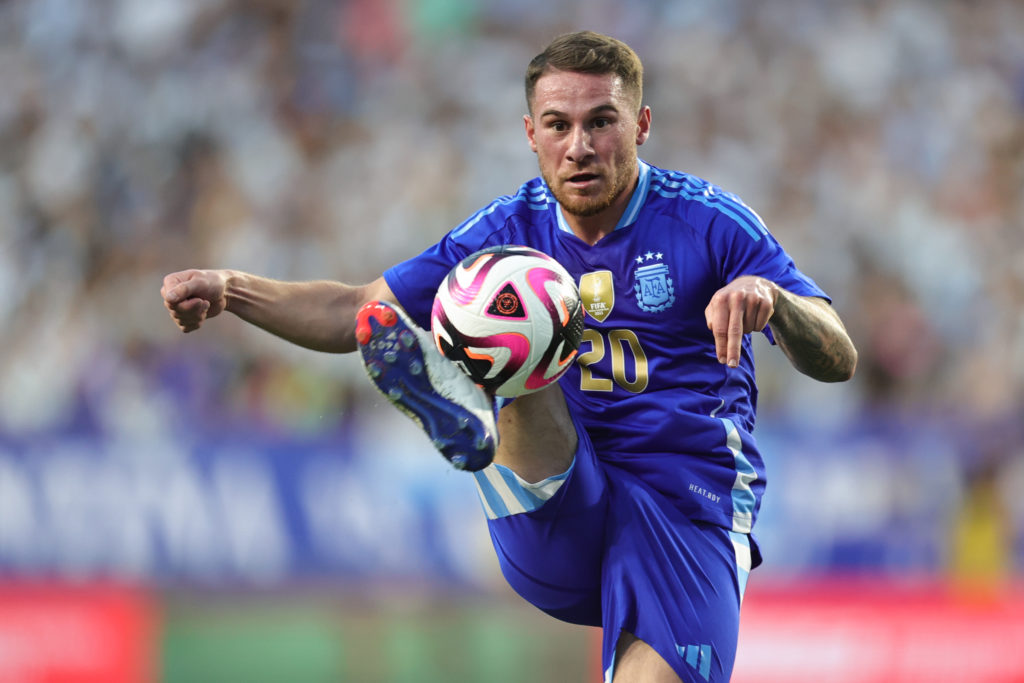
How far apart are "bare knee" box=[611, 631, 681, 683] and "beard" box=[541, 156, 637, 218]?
4.55ft

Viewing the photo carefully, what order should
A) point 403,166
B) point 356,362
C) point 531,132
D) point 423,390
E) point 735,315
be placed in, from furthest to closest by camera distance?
point 403,166, point 356,362, point 531,132, point 423,390, point 735,315

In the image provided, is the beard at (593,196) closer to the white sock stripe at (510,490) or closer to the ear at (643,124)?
the ear at (643,124)

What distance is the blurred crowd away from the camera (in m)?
9.68

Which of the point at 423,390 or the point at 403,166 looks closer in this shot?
the point at 423,390

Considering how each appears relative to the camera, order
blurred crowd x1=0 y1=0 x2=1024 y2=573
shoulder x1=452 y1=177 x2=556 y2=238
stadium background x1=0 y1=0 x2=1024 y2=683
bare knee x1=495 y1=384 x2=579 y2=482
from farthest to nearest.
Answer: blurred crowd x1=0 y1=0 x2=1024 y2=573 < stadium background x1=0 y1=0 x2=1024 y2=683 < shoulder x1=452 y1=177 x2=556 y2=238 < bare knee x1=495 y1=384 x2=579 y2=482

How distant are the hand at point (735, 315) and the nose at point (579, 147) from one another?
863 mm

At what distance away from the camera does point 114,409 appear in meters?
9.21

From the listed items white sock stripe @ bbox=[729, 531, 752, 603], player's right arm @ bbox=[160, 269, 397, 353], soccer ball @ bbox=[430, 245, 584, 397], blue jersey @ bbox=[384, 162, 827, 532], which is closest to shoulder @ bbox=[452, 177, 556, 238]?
blue jersey @ bbox=[384, 162, 827, 532]

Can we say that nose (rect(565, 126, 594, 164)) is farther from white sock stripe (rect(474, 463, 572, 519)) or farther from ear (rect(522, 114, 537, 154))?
white sock stripe (rect(474, 463, 572, 519))

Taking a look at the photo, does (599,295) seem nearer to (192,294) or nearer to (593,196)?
(593,196)

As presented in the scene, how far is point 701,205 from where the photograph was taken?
4355 mm

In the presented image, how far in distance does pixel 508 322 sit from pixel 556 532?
2.69 feet

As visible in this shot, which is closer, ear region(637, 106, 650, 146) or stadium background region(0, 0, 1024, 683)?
ear region(637, 106, 650, 146)

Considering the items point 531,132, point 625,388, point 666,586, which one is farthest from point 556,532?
point 531,132
